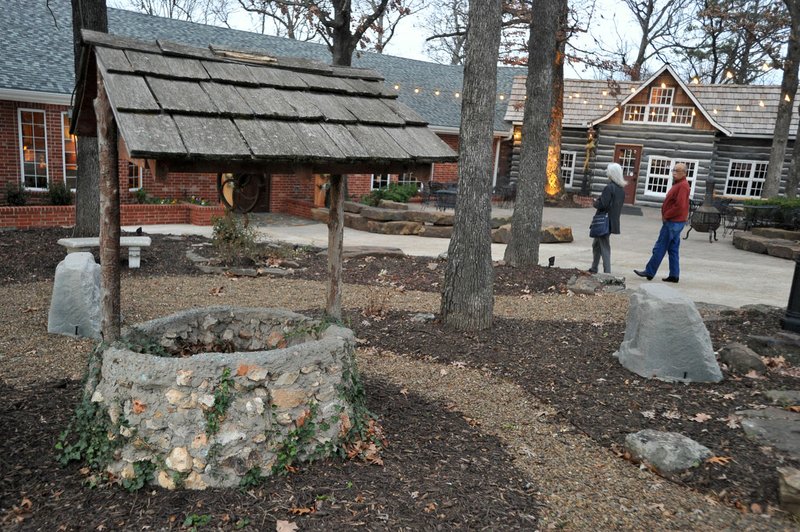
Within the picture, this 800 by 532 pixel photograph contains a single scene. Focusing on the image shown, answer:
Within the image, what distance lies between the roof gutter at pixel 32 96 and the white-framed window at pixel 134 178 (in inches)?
92.0

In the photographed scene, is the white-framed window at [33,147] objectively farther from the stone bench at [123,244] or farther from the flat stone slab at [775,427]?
the flat stone slab at [775,427]

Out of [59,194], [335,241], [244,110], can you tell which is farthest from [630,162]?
[244,110]

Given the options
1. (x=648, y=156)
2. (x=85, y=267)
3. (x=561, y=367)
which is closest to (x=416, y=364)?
(x=561, y=367)

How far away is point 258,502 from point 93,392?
131 cm

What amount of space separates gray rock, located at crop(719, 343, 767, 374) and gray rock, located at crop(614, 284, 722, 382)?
386mm

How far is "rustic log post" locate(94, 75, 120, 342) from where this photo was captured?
13.5 feet

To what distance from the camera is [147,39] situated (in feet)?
40.9

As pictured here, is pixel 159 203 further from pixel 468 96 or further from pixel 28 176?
pixel 468 96

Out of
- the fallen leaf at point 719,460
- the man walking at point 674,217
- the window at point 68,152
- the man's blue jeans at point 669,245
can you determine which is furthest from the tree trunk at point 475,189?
the window at point 68,152

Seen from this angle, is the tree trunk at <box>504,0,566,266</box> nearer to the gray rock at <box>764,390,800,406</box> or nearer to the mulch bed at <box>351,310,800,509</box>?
the mulch bed at <box>351,310,800,509</box>

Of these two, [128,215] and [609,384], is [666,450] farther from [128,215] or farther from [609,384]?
[128,215]

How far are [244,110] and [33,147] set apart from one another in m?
14.0

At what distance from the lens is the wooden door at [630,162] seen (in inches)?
1025

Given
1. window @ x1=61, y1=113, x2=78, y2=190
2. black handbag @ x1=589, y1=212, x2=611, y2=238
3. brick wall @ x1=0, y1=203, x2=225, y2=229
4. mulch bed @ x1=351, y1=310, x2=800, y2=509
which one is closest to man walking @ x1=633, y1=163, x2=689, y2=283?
black handbag @ x1=589, y1=212, x2=611, y2=238
